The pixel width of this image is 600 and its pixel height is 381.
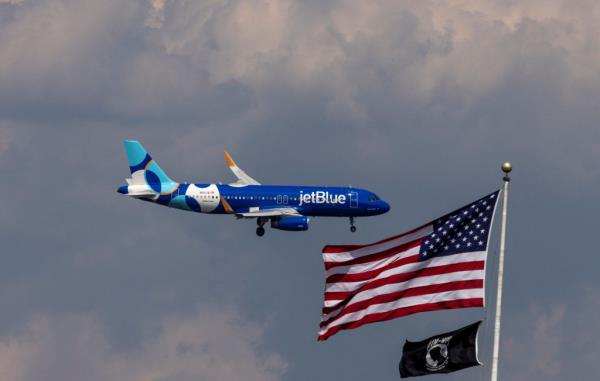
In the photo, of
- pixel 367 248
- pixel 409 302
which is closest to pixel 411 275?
pixel 409 302

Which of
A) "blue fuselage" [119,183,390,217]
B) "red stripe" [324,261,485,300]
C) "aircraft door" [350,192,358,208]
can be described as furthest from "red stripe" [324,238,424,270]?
"aircraft door" [350,192,358,208]

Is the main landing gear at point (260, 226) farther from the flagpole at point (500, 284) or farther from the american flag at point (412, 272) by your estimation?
the flagpole at point (500, 284)

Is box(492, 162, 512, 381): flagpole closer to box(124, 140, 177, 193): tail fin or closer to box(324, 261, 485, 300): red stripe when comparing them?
box(324, 261, 485, 300): red stripe

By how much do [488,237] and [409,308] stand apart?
353 centimetres

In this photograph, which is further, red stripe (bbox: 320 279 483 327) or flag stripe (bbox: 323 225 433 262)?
flag stripe (bbox: 323 225 433 262)

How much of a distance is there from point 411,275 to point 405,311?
121 cm

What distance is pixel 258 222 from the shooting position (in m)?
147

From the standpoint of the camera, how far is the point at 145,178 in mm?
146000

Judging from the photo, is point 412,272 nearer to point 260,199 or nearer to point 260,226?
point 260,199

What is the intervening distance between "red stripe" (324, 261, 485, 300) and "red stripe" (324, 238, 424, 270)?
0.73 m

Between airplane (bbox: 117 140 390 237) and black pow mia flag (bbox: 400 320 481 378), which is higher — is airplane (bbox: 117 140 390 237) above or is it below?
above

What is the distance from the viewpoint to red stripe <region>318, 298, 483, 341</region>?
161ft

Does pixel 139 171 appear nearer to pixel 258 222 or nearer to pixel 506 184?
pixel 258 222

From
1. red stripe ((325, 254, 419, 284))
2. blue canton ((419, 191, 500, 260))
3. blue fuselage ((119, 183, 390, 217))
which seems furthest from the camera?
blue fuselage ((119, 183, 390, 217))
